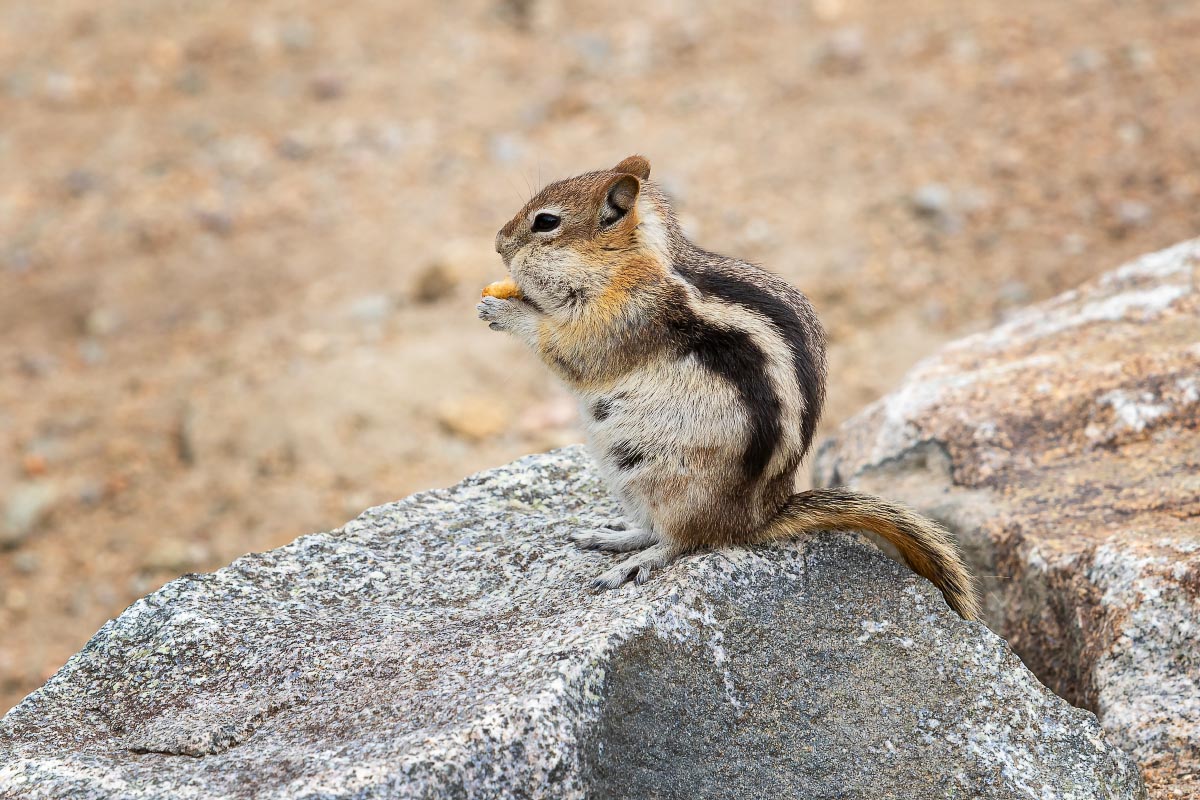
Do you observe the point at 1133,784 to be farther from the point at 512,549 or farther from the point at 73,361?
the point at 73,361

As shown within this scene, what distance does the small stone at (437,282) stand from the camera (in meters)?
7.21

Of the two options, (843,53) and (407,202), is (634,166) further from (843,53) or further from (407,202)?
(843,53)

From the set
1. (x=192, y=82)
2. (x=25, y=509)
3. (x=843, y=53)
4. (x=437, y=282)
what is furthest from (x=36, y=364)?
(x=843, y=53)

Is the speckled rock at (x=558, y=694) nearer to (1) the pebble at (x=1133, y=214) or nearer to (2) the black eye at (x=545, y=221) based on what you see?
(2) the black eye at (x=545, y=221)

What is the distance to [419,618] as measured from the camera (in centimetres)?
299

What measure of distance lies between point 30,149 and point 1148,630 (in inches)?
320

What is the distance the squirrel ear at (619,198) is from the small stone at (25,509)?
13.9ft

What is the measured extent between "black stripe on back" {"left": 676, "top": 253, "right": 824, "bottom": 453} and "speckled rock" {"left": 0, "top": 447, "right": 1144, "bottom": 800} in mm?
305

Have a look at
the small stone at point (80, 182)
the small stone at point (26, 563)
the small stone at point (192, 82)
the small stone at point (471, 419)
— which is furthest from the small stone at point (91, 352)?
the small stone at point (192, 82)

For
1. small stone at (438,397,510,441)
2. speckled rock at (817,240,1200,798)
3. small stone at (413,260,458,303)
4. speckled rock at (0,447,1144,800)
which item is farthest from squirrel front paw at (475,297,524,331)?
small stone at (413,260,458,303)

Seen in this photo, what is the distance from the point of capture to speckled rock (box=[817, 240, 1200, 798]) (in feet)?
9.86

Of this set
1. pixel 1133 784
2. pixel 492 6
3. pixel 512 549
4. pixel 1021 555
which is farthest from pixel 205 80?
pixel 1133 784

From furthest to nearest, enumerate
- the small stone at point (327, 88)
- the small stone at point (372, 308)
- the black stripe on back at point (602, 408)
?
the small stone at point (327, 88)
the small stone at point (372, 308)
the black stripe on back at point (602, 408)

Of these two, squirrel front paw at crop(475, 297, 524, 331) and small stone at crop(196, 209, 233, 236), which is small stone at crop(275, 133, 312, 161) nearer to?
small stone at crop(196, 209, 233, 236)
